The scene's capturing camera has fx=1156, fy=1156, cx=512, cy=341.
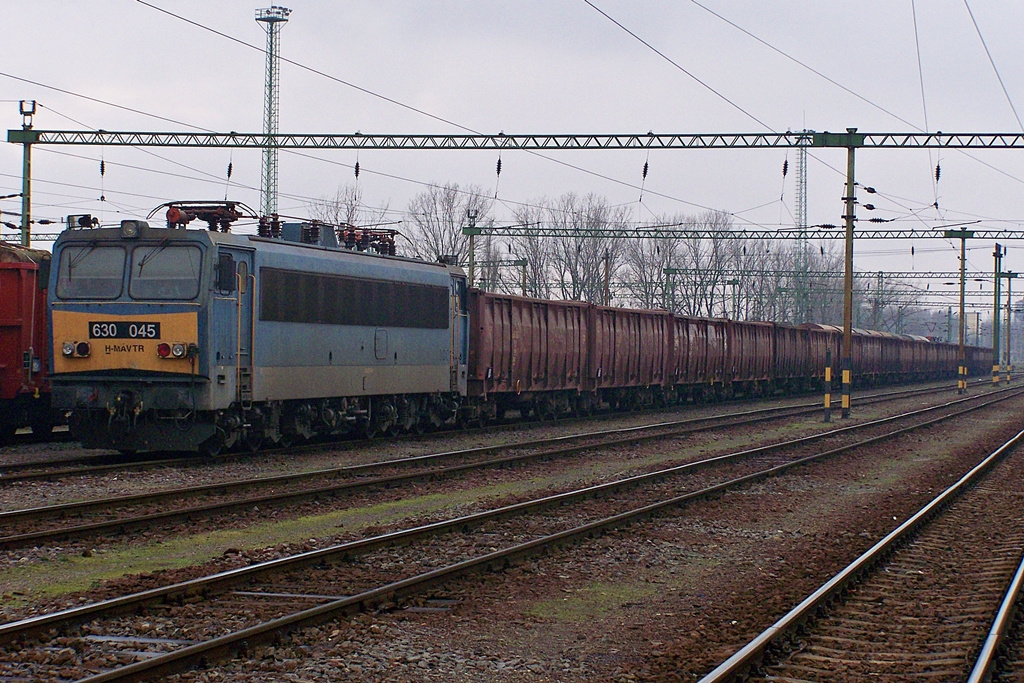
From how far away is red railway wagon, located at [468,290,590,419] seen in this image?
24.0 metres

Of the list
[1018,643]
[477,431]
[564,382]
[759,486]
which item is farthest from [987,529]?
[564,382]

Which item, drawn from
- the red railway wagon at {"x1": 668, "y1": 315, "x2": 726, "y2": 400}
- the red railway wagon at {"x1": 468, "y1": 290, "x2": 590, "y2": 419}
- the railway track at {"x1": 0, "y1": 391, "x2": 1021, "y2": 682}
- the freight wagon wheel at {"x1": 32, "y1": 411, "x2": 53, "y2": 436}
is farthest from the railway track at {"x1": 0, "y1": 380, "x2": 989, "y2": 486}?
the red railway wagon at {"x1": 668, "y1": 315, "x2": 726, "y2": 400}

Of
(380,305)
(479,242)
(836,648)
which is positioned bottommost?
(836,648)

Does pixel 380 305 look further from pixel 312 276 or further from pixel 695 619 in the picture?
pixel 695 619

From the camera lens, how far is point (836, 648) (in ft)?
24.0

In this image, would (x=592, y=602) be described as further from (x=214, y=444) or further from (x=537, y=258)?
(x=537, y=258)

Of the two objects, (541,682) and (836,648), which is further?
(836,648)

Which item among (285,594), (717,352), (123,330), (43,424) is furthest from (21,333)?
(717,352)

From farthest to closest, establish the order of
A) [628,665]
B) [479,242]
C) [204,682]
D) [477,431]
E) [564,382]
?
1. [479,242]
2. [564,382]
3. [477,431]
4. [628,665]
5. [204,682]

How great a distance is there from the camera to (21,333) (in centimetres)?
1841

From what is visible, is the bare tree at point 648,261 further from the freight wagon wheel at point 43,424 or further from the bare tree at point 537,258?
the freight wagon wheel at point 43,424

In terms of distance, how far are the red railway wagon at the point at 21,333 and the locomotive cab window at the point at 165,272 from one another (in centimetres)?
300

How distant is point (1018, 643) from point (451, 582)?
4.01 meters

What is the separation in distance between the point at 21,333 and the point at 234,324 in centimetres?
A: 461
